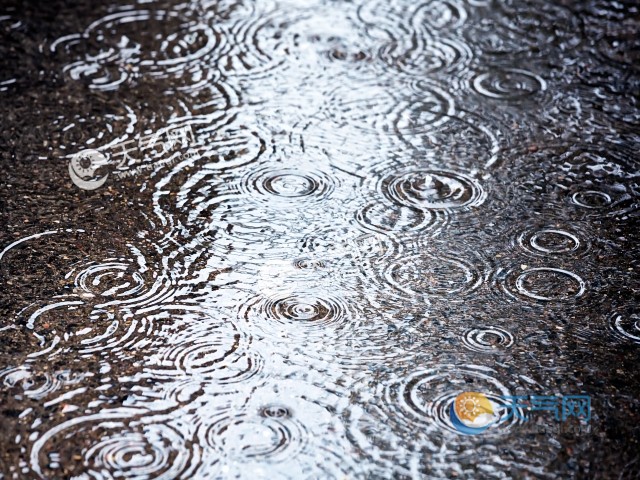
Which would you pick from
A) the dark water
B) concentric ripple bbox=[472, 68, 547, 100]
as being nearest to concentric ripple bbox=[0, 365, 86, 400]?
the dark water

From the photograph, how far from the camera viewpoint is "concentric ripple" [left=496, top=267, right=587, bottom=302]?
7.52 ft

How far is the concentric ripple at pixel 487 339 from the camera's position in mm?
2127

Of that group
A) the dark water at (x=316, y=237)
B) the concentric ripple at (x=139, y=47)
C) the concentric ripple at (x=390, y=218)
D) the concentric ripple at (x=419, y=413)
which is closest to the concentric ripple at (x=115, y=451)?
the dark water at (x=316, y=237)

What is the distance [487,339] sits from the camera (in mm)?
2154

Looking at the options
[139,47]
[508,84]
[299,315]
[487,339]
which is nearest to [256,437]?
[299,315]

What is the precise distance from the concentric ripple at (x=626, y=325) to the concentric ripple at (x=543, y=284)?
0.12 m

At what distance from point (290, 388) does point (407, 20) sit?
2.15 metres

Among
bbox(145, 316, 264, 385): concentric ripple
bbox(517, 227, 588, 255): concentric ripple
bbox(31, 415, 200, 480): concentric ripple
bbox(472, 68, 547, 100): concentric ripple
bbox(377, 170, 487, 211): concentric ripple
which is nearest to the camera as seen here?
bbox(31, 415, 200, 480): concentric ripple

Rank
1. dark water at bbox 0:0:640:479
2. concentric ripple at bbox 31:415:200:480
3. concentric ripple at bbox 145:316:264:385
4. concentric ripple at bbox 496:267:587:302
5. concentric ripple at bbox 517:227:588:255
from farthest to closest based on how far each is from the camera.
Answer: concentric ripple at bbox 517:227:588:255
concentric ripple at bbox 496:267:587:302
concentric ripple at bbox 145:316:264:385
dark water at bbox 0:0:640:479
concentric ripple at bbox 31:415:200:480

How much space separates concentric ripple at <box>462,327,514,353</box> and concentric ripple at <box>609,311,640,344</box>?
0.94 feet

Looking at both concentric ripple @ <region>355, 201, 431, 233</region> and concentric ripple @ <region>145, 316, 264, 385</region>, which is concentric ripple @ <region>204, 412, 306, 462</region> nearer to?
concentric ripple @ <region>145, 316, 264, 385</region>

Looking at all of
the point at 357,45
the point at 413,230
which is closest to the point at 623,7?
the point at 357,45

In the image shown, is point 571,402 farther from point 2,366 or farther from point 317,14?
point 317,14

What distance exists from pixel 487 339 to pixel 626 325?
38cm
